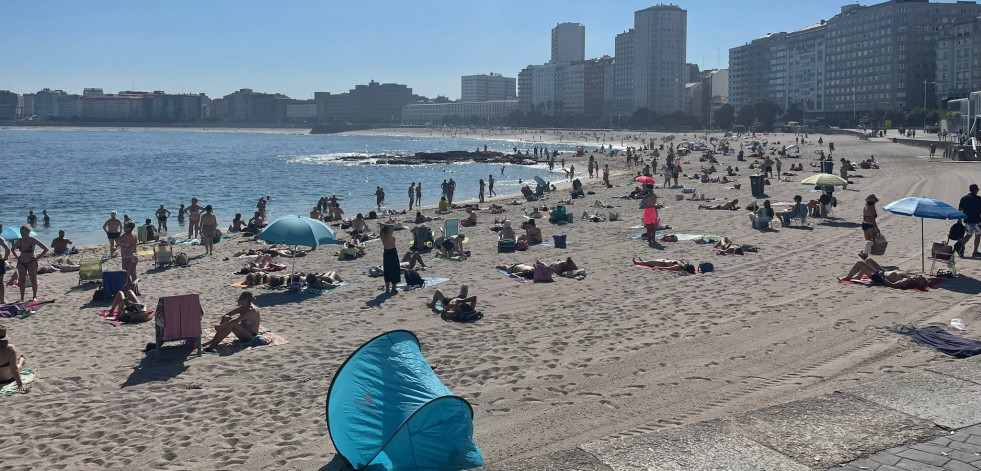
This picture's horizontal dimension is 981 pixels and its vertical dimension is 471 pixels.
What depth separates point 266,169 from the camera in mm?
70938

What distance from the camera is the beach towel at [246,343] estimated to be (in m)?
9.34

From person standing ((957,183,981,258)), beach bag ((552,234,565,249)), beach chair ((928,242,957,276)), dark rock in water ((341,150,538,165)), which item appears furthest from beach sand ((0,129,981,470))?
dark rock in water ((341,150,538,165))

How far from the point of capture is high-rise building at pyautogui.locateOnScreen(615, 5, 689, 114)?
555ft

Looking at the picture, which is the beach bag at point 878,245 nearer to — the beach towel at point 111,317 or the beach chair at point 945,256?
the beach chair at point 945,256

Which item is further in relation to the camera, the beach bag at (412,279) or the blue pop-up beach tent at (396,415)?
the beach bag at (412,279)

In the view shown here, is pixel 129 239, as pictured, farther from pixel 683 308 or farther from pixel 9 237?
pixel 683 308

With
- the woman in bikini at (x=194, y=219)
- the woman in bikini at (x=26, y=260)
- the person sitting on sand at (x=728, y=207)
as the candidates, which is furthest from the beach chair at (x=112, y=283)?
the person sitting on sand at (x=728, y=207)

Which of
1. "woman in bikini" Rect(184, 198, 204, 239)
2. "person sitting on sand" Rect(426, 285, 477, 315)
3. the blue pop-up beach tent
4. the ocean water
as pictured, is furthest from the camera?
the ocean water

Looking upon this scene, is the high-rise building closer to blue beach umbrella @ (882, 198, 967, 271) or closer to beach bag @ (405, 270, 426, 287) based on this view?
blue beach umbrella @ (882, 198, 967, 271)

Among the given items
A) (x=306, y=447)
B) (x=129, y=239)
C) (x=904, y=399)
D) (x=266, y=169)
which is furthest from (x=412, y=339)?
(x=266, y=169)

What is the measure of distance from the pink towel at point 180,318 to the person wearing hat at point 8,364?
151 centimetres

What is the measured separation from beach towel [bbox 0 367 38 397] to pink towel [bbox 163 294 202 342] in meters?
1.34

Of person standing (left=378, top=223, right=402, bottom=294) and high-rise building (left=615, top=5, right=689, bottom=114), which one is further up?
high-rise building (left=615, top=5, right=689, bottom=114)

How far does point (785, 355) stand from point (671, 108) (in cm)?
17036
